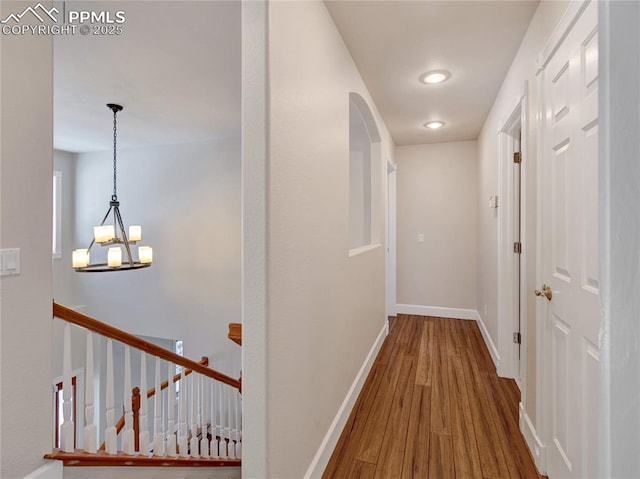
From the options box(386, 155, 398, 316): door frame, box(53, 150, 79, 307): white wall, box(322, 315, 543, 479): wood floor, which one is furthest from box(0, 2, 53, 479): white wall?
box(53, 150, 79, 307): white wall

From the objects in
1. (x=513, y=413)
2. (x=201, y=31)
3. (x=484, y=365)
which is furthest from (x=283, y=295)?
(x=484, y=365)

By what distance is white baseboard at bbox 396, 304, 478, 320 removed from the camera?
15.2ft

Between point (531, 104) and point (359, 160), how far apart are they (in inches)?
99.5

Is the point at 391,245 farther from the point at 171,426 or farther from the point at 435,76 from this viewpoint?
the point at 171,426

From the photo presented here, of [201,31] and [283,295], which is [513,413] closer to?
[283,295]

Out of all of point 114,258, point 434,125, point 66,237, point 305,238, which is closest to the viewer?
point 305,238

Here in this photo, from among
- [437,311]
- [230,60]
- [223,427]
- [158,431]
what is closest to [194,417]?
[158,431]

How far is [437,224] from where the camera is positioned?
483cm

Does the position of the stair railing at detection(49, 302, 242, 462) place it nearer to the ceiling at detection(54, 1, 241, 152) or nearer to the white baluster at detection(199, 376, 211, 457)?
the white baluster at detection(199, 376, 211, 457)

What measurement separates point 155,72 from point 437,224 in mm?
3956

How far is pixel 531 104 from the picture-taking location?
1925 mm

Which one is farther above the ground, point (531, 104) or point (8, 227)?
point (531, 104)
